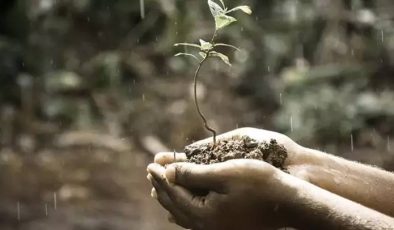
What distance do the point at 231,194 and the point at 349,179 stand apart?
0.41m

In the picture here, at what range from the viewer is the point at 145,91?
4793 millimetres

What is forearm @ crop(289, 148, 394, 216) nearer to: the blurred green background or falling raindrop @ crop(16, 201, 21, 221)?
the blurred green background

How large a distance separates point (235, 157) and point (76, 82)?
3733 millimetres

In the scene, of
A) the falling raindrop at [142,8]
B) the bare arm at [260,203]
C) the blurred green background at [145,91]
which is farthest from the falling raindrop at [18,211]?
the bare arm at [260,203]

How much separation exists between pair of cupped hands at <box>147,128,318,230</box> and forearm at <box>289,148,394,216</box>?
233mm

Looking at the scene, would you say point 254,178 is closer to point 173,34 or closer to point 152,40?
point 173,34

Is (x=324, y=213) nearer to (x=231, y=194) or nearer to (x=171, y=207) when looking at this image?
(x=231, y=194)

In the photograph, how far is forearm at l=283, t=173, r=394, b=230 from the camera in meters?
1.10

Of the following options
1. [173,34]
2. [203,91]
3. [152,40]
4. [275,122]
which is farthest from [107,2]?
[275,122]

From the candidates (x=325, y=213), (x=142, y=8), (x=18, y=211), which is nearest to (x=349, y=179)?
(x=325, y=213)

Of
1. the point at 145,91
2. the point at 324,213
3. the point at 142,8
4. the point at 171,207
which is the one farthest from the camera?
the point at 142,8

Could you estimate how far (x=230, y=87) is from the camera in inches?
186

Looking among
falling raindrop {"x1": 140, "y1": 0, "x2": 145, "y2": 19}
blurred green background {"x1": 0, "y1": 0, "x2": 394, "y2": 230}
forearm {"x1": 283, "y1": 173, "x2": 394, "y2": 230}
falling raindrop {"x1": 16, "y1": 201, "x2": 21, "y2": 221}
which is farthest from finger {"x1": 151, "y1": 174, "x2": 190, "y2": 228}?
falling raindrop {"x1": 140, "y1": 0, "x2": 145, "y2": 19}

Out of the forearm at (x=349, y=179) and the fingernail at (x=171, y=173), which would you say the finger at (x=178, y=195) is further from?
the forearm at (x=349, y=179)
